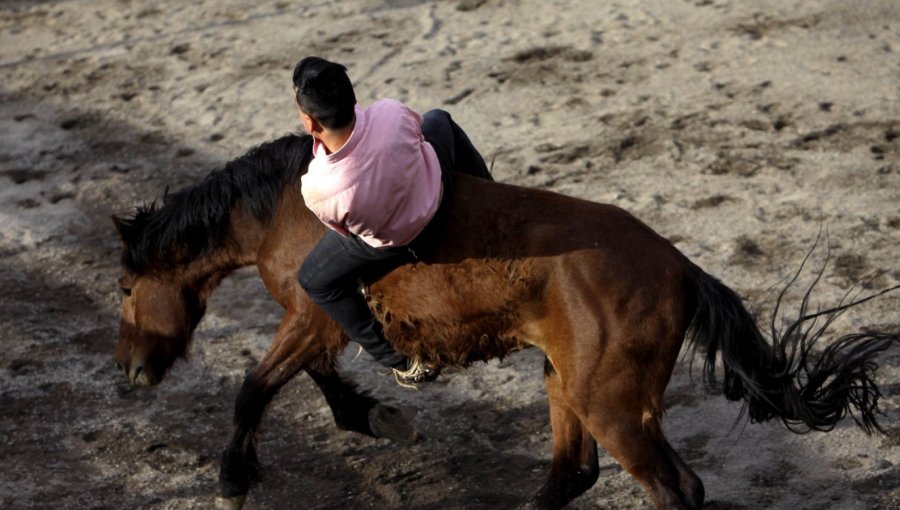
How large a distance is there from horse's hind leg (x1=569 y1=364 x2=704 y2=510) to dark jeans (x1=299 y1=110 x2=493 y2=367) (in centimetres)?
86

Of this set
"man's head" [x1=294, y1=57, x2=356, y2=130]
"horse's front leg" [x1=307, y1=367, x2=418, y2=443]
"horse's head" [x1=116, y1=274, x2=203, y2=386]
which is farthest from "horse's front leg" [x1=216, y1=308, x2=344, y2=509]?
"man's head" [x1=294, y1=57, x2=356, y2=130]

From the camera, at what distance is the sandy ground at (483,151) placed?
5895mm

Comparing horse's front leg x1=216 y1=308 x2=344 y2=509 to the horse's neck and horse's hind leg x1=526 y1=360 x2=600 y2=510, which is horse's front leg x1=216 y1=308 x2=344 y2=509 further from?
horse's hind leg x1=526 y1=360 x2=600 y2=510

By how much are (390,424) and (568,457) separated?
1.06 meters

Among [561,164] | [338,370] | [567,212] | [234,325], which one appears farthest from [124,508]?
[561,164]

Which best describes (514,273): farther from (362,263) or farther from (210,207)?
(210,207)

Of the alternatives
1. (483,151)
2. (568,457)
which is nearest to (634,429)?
(568,457)

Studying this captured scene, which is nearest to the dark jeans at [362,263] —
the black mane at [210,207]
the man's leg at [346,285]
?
the man's leg at [346,285]

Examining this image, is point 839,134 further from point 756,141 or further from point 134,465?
point 134,465

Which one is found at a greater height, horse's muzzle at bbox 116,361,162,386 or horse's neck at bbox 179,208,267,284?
horse's neck at bbox 179,208,267,284

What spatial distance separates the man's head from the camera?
4492mm

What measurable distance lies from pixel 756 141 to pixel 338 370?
3553mm

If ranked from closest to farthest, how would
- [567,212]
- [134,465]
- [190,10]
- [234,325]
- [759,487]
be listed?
[567,212], [759,487], [134,465], [234,325], [190,10]

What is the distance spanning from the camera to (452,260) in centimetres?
488
